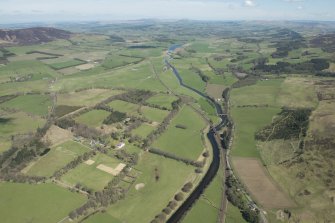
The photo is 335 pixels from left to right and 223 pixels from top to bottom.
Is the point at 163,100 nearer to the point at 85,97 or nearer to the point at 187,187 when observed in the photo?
the point at 85,97

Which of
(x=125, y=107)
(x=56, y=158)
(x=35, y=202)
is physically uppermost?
(x=125, y=107)

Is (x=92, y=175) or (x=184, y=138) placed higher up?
(x=92, y=175)

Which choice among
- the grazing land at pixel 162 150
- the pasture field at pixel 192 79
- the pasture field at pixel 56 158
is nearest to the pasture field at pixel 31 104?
the grazing land at pixel 162 150

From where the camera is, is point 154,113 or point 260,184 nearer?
point 260,184

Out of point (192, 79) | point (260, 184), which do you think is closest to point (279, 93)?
point (192, 79)

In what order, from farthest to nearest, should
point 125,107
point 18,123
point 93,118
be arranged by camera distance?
point 125,107 → point 93,118 → point 18,123

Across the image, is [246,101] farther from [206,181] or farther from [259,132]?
[206,181]

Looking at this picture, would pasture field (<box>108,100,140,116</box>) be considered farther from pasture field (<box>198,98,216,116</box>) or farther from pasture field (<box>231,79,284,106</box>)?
pasture field (<box>231,79,284,106</box>)
